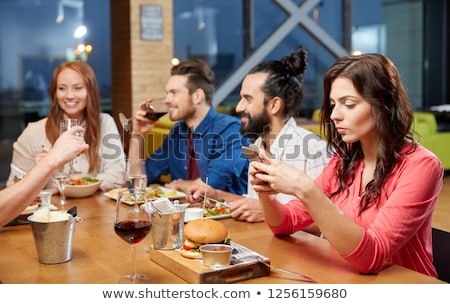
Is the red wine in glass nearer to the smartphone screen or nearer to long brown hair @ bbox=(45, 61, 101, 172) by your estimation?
the smartphone screen

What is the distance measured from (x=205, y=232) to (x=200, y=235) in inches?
0.7

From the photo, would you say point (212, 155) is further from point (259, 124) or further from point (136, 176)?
point (136, 176)

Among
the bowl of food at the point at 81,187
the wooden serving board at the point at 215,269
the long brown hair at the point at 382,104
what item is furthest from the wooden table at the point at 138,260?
the bowl of food at the point at 81,187

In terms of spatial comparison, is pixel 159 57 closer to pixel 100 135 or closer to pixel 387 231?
pixel 100 135

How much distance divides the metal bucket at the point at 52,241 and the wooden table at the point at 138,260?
0.03 m

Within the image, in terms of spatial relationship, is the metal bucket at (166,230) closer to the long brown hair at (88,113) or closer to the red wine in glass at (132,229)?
the red wine in glass at (132,229)

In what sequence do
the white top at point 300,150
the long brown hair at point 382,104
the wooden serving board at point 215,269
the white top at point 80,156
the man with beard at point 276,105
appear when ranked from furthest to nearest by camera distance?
the white top at point 80,156, the man with beard at point 276,105, the white top at point 300,150, the long brown hair at point 382,104, the wooden serving board at point 215,269

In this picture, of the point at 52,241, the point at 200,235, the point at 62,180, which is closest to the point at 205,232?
the point at 200,235

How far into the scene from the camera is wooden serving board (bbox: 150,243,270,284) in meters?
1.40

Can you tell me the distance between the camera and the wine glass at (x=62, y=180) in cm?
243

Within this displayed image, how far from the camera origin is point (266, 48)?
27.2 feet

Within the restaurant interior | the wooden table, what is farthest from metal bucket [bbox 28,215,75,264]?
the restaurant interior

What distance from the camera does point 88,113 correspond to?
3242 mm
